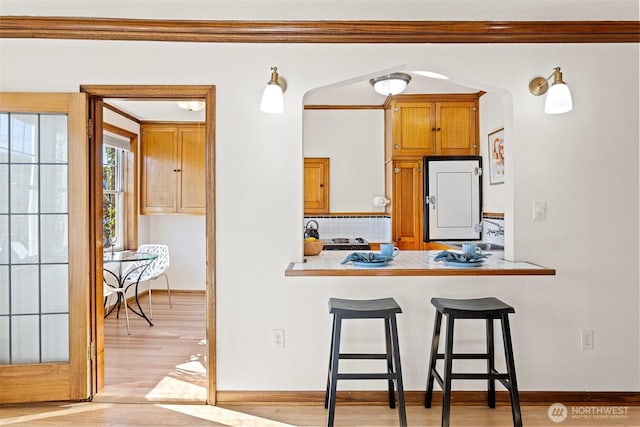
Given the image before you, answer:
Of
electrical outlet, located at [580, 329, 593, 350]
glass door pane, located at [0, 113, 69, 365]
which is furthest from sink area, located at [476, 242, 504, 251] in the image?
glass door pane, located at [0, 113, 69, 365]

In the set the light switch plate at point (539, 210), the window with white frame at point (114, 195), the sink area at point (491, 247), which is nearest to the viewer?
the light switch plate at point (539, 210)

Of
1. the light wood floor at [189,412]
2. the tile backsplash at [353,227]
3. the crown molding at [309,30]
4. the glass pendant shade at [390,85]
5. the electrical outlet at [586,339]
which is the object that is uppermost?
the crown molding at [309,30]

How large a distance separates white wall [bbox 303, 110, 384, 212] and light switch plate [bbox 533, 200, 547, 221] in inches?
106

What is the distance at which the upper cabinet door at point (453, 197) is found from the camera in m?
4.49

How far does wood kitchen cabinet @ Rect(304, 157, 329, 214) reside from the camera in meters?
5.25

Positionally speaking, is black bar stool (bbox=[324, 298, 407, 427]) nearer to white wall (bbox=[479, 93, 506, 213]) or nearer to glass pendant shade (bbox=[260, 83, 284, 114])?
glass pendant shade (bbox=[260, 83, 284, 114])

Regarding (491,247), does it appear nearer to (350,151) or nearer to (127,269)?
(350,151)

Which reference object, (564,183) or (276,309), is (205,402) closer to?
(276,309)

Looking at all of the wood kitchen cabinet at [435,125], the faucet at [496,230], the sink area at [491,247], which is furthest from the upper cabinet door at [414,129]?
the sink area at [491,247]

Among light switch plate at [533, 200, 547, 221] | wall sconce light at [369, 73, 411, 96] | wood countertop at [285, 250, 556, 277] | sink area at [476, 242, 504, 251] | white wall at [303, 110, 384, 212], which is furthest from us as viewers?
white wall at [303, 110, 384, 212]

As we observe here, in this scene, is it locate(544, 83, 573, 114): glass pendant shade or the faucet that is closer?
locate(544, 83, 573, 114): glass pendant shade

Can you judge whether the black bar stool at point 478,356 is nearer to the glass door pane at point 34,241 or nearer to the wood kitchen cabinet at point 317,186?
the glass door pane at point 34,241

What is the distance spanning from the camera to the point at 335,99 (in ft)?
16.2

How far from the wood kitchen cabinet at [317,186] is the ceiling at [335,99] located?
2.51 ft
